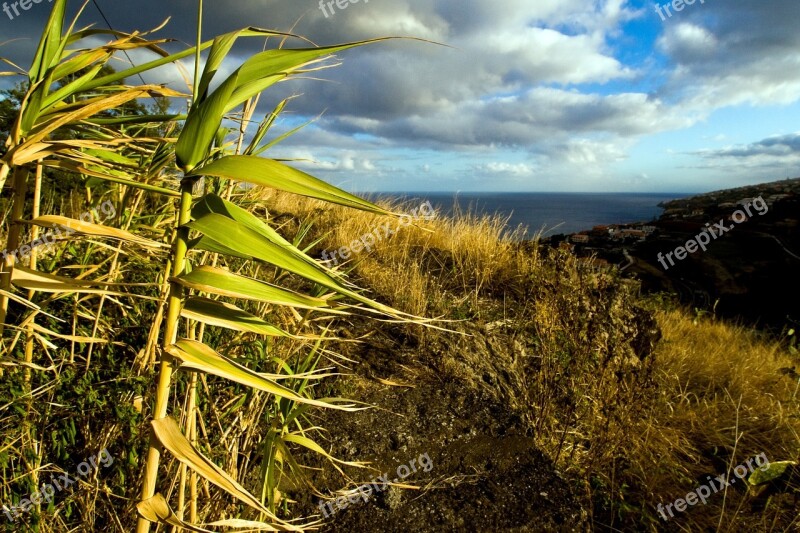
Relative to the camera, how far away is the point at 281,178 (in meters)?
0.58

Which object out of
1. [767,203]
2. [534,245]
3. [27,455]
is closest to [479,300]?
[534,245]

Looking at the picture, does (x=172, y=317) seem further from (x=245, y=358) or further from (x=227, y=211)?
(x=245, y=358)

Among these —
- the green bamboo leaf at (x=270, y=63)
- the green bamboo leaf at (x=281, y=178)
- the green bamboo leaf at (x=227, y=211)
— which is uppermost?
the green bamboo leaf at (x=270, y=63)

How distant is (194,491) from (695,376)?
3916mm

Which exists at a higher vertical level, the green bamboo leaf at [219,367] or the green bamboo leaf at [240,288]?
the green bamboo leaf at [240,288]

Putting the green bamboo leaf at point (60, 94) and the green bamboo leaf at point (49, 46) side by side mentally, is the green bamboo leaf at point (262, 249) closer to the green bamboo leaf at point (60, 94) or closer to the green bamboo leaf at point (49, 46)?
the green bamboo leaf at point (60, 94)

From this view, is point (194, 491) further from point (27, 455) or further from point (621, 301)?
point (621, 301)

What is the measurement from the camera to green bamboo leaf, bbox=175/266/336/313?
0.63m

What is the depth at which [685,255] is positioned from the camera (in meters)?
7.10

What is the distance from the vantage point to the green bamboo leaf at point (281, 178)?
57cm

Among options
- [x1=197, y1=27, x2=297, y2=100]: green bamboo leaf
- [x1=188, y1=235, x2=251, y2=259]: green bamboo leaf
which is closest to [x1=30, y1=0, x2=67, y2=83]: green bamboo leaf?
[x1=197, y1=27, x2=297, y2=100]: green bamboo leaf

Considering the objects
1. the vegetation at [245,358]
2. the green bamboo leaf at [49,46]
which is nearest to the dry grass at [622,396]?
the vegetation at [245,358]

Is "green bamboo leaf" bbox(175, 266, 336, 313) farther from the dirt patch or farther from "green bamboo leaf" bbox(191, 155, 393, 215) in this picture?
the dirt patch

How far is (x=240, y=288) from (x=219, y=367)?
111 mm
